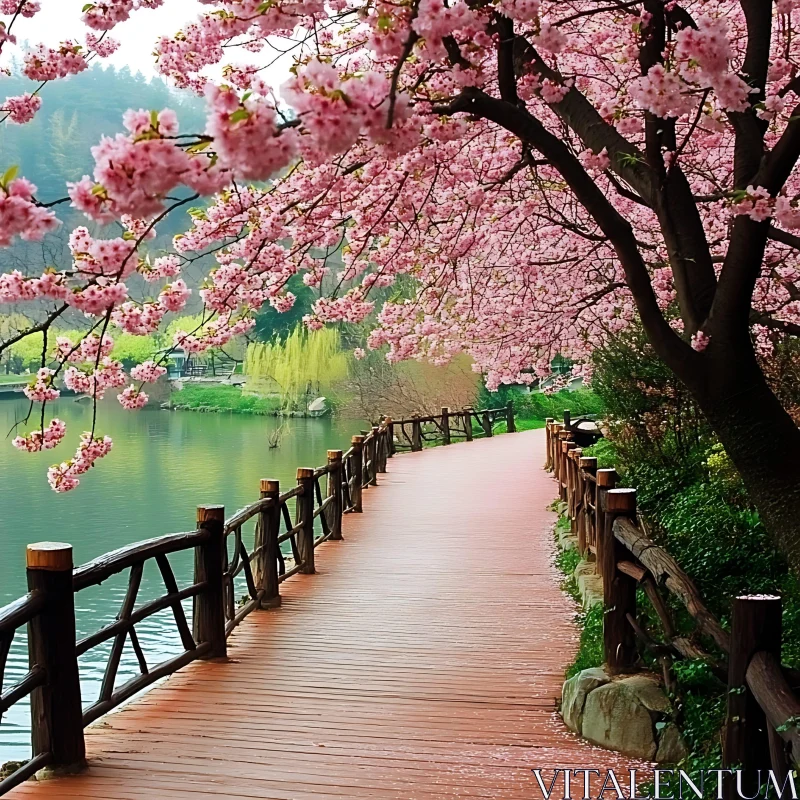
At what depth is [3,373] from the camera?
49.5m

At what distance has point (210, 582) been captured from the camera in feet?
17.2

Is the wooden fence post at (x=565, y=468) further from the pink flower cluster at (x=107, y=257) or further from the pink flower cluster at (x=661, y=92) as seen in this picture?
the pink flower cluster at (x=107, y=257)

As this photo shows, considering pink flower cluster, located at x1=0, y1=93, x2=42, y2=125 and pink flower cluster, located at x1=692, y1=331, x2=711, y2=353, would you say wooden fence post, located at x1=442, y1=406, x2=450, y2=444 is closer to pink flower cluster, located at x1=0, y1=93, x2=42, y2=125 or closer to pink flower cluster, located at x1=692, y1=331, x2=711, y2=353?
pink flower cluster, located at x1=0, y1=93, x2=42, y2=125

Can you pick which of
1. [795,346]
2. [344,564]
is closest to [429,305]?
[344,564]

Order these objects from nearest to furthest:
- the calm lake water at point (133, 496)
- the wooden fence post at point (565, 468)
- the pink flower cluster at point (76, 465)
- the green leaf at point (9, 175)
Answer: the green leaf at point (9, 175) < the pink flower cluster at point (76, 465) < the calm lake water at point (133, 496) < the wooden fence post at point (565, 468)

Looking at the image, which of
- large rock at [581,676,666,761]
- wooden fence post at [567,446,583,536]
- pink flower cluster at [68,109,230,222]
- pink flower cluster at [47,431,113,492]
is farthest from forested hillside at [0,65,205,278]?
pink flower cluster at [68,109,230,222]

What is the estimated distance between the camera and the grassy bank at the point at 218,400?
122ft

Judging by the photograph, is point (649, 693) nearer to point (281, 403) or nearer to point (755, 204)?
point (755, 204)

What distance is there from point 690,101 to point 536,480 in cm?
1070

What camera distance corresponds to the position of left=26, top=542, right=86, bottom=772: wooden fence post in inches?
141

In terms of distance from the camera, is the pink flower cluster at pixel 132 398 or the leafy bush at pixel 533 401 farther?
the leafy bush at pixel 533 401

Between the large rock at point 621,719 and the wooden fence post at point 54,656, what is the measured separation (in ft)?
6.68

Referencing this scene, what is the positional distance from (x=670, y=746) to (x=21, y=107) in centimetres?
405

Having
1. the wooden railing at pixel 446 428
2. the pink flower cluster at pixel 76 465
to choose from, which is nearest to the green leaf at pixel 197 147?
the pink flower cluster at pixel 76 465
